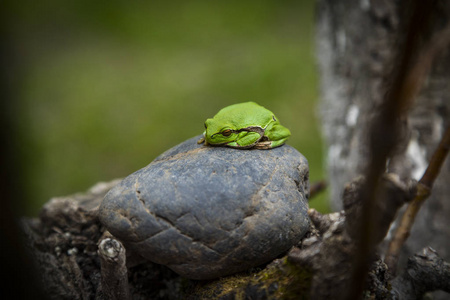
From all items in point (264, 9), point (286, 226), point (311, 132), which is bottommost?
point (311, 132)

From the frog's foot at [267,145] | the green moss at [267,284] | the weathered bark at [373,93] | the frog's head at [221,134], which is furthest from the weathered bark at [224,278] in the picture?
the weathered bark at [373,93]

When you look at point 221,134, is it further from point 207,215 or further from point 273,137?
point 207,215

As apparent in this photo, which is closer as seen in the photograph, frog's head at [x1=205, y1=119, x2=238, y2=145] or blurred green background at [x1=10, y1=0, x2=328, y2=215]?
frog's head at [x1=205, y1=119, x2=238, y2=145]

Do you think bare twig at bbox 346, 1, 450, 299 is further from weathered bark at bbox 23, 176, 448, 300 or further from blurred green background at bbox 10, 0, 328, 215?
blurred green background at bbox 10, 0, 328, 215

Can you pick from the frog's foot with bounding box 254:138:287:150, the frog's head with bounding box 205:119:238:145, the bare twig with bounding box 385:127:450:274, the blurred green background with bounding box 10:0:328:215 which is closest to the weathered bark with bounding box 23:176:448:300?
the bare twig with bounding box 385:127:450:274

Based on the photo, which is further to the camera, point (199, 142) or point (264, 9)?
point (264, 9)

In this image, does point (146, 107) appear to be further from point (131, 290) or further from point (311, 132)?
point (131, 290)

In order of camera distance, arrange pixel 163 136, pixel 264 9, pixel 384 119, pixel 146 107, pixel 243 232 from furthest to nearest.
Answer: pixel 264 9 < pixel 146 107 < pixel 163 136 < pixel 243 232 < pixel 384 119

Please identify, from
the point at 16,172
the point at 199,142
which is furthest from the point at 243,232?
the point at 16,172

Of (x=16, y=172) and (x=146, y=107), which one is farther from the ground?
(x=16, y=172)
